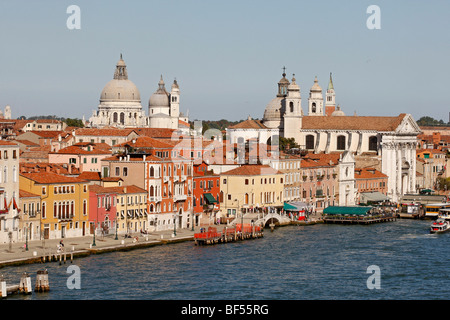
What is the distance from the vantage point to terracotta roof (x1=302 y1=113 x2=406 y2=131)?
239ft

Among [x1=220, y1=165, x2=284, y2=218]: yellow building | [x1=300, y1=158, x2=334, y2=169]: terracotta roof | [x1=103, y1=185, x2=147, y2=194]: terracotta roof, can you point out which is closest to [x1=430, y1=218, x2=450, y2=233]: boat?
[x1=220, y1=165, x2=284, y2=218]: yellow building

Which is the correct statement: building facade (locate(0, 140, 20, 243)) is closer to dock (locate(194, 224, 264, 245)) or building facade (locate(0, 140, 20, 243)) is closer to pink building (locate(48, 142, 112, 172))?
→ dock (locate(194, 224, 264, 245))

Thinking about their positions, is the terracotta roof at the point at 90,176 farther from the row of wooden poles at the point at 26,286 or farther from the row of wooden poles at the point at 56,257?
the row of wooden poles at the point at 26,286

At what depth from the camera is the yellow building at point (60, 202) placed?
37.9 metres

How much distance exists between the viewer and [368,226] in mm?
51406

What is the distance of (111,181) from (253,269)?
9809 millimetres

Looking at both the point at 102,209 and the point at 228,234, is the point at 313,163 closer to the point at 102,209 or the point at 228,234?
the point at 228,234

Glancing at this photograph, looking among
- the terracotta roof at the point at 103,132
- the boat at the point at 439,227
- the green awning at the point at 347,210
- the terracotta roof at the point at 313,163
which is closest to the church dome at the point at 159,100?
the terracotta roof at the point at 103,132

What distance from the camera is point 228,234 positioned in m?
42.4

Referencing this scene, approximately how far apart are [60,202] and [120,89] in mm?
57660

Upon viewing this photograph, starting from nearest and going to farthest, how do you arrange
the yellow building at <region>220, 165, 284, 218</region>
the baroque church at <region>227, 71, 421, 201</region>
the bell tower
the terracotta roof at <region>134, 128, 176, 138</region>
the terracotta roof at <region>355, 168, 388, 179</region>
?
the yellow building at <region>220, 165, 284, 218</region> < the terracotta roof at <region>355, 168, 388, 179</region> < the terracotta roof at <region>134, 128, 176, 138</region> < the baroque church at <region>227, 71, 421, 201</region> < the bell tower

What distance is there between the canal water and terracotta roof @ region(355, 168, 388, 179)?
19233 millimetres

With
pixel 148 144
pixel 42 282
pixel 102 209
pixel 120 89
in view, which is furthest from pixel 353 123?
pixel 42 282
